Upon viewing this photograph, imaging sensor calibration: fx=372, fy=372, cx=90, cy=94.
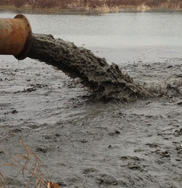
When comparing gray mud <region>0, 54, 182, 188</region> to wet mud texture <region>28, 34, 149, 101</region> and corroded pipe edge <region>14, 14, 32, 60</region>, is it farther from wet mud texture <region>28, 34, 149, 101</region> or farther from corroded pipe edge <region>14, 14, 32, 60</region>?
corroded pipe edge <region>14, 14, 32, 60</region>

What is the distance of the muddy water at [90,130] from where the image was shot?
12.8ft

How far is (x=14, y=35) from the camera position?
16.1 ft

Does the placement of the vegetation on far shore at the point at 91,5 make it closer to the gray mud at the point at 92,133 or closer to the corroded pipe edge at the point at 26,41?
the gray mud at the point at 92,133

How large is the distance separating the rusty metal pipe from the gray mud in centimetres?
119

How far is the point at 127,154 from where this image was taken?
444 cm

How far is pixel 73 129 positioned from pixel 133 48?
396 inches

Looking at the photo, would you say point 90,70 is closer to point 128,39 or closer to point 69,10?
point 128,39

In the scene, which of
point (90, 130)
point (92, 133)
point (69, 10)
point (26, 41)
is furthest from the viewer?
point (69, 10)

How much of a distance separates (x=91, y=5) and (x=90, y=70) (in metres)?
31.2

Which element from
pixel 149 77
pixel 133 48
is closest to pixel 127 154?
pixel 149 77

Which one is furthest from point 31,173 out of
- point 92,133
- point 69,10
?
point 69,10

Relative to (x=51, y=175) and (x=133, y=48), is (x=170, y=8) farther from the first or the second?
(x=51, y=175)

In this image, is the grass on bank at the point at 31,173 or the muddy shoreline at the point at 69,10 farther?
the muddy shoreline at the point at 69,10

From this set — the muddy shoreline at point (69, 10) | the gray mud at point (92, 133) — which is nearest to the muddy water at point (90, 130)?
the gray mud at point (92, 133)
